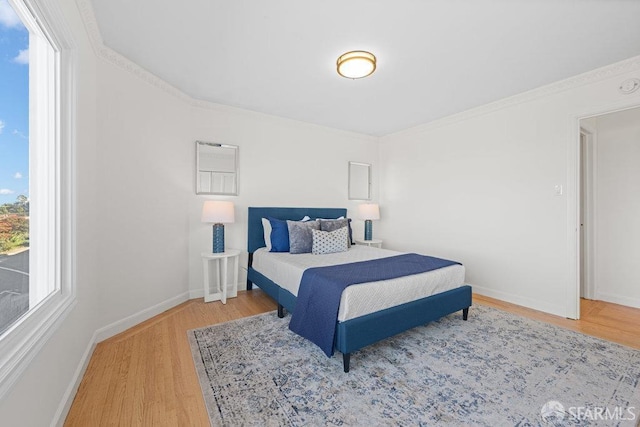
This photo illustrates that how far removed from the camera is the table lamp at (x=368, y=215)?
15.5 feet

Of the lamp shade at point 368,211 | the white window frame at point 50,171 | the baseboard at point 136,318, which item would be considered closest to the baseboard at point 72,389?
the baseboard at point 136,318

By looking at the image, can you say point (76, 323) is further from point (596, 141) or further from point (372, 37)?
point (596, 141)

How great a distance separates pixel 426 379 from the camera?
1874 millimetres

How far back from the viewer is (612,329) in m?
2.65

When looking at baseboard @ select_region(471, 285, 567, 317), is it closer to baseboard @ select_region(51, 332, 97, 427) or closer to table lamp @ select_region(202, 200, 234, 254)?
table lamp @ select_region(202, 200, 234, 254)

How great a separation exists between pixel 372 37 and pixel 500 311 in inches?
125

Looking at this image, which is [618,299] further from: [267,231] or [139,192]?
[139,192]

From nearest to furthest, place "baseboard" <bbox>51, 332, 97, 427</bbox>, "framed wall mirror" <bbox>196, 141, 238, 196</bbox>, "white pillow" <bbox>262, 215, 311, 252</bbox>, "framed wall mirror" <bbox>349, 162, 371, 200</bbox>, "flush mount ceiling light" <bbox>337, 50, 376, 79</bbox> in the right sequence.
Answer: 1. "baseboard" <bbox>51, 332, 97, 427</bbox>
2. "flush mount ceiling light" <bbox>337, 50, 376, 79</bbox>
3. "framed wall mirror" <bbox>196, 141, 238, 196</bbox>
4. "white pillow" <bbox>262, 215, 311, 252</bbox>
5. "framed wall mirror" <bbox>349, 162, 371, 200</bbox>

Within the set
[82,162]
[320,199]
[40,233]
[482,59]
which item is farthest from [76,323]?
[482,59]

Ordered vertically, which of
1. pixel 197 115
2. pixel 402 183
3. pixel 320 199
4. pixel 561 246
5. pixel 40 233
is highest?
pixel 197 115

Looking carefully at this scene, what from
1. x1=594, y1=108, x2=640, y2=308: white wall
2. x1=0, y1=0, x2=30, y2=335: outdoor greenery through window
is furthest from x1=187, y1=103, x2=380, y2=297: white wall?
x1=594, y1=108, x2=640, y2=308: white wall

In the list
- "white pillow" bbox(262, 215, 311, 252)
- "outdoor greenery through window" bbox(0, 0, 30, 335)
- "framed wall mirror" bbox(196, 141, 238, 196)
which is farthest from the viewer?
"white pillow" bbox(262, 215, 311, 252)

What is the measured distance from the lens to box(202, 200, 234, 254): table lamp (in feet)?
10.6

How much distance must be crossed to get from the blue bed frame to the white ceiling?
188 cm
